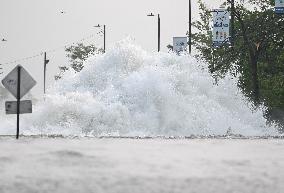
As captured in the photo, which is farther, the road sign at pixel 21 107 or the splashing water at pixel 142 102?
the splashing water at pixel 142 102

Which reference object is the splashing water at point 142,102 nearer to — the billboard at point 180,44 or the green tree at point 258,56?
the green tree at point 258,56

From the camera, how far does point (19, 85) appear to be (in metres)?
15.8

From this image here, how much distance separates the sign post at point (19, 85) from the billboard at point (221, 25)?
1957cm

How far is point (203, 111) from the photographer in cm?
2403

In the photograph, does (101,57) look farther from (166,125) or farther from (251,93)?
(251,93)

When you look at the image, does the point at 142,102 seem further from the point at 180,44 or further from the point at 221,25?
the point at 180,44

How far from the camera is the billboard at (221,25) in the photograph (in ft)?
111

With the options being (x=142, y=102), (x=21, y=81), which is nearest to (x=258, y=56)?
(x=142, y=102)

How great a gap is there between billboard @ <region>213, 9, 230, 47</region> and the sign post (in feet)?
64.2

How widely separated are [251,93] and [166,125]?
1375 cm

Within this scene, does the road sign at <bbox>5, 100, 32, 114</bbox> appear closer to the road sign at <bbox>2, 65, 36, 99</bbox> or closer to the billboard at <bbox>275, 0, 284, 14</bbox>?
the road sign at <bbox>2, 65, 36, 99</bbox>

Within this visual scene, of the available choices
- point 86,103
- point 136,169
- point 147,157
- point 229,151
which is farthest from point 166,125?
point 136,169

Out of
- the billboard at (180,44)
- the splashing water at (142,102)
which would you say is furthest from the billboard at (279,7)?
the billboard at (180,44)

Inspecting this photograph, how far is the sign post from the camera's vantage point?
51.7 ft
